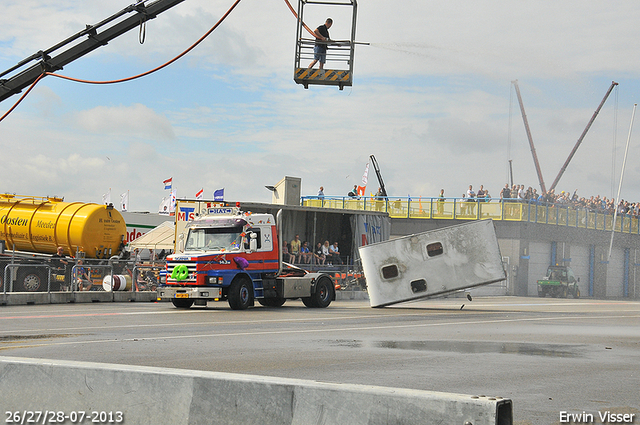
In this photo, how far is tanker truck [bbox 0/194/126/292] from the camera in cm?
2738

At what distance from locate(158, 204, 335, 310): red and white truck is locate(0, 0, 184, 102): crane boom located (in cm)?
593

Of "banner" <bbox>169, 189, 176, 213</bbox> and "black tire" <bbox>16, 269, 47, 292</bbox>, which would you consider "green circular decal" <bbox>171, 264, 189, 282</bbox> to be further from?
"banner" <bbox>169, 189, 176, 213</bbox>

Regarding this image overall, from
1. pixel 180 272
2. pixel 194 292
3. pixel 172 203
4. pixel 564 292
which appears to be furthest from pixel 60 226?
pixel 564 292

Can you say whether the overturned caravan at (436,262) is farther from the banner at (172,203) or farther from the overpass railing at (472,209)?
the banner at (172,203)

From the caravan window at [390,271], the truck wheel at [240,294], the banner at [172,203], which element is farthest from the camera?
the banner at [172,203]

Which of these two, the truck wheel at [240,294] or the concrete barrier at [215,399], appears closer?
the concrete barrier at [215,399]

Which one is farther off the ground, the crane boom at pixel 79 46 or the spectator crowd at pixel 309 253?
the crane boom at pixel 79 46

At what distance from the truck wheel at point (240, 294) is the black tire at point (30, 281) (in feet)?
26.2

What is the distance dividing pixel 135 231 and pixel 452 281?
28.0m

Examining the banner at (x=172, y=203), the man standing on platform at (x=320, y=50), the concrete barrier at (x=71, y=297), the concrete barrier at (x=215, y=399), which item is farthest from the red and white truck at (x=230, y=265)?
the banner at (x=172, y=203)

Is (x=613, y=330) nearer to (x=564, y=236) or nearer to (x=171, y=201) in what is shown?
(x=564, y=236)

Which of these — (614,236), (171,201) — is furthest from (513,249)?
(171,201)

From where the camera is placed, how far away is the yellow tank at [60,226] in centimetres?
2742

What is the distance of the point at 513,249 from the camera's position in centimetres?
4328
